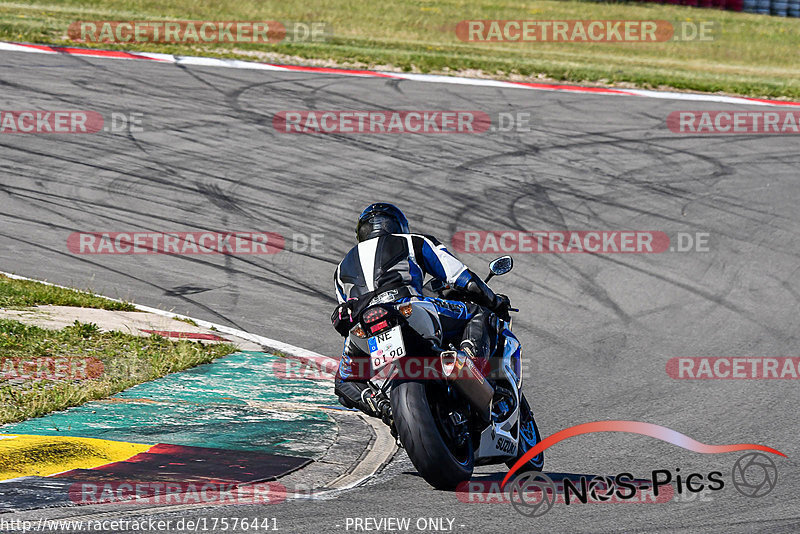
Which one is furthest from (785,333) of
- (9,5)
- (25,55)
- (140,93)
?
(9,5)

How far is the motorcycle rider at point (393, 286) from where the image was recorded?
615 cm

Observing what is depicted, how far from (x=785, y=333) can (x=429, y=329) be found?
595 centimetres

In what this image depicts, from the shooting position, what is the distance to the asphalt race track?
6.82 m

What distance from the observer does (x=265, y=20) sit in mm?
25422

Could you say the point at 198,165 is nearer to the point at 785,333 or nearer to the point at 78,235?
the point at 78,235

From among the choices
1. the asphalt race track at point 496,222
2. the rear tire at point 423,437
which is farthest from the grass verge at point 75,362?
the rear tire at point 423,437

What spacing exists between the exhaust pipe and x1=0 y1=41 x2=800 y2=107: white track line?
47.1ft

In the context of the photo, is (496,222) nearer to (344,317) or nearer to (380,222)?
(380,222)

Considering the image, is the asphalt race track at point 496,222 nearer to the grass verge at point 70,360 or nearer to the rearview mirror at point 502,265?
the grass verge at point 70,360

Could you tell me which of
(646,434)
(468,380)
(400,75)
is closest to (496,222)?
(646,434)

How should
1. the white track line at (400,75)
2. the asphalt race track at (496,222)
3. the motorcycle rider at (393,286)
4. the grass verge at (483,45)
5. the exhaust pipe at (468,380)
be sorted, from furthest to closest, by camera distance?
the grass verge at (483,45) → the white track line at (400,75) → the asphalt race track at (496,222) → the motorcycle rider at (393,286) → the exhaust pipe at (468,380)

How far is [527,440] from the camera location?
6.64 m

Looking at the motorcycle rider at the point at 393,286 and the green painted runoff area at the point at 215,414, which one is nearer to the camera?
the motorcycle rider at the point at 393,286

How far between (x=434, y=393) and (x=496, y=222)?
7716mm
